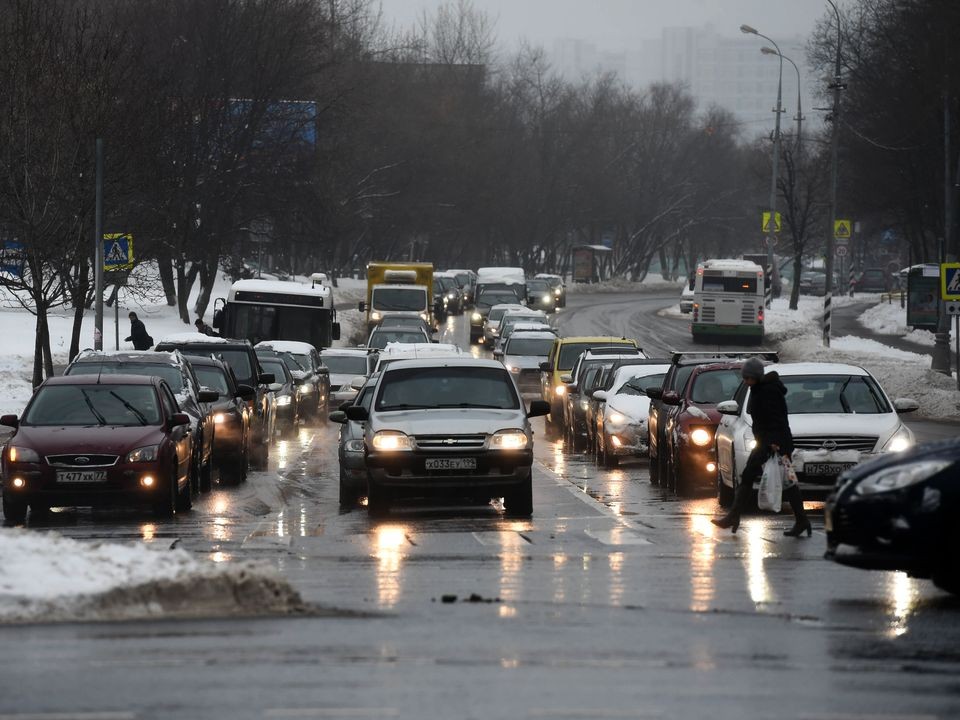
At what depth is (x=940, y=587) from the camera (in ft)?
36.6

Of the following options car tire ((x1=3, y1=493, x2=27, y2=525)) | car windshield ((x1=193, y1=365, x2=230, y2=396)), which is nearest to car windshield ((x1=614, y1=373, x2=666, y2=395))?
car windshield ((x1=193, y1=365, x2=230, y2=396))

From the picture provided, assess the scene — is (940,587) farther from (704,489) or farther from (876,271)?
(876,271)

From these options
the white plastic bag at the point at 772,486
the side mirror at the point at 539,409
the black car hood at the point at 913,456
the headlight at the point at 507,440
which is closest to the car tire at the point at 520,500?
the headlight at the point at 507,440

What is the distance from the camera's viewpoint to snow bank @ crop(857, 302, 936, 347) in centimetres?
6889

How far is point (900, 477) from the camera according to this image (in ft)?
35.7

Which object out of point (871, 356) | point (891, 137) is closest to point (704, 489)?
point (871, 356)

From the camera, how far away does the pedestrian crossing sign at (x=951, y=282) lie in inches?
1455

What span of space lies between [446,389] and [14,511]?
178 inches

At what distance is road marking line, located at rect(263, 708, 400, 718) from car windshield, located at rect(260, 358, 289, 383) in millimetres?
27312

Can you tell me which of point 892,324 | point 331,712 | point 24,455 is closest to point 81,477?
point 24,455

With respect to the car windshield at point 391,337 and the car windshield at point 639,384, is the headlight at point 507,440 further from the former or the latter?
the car windshield at point 391,337

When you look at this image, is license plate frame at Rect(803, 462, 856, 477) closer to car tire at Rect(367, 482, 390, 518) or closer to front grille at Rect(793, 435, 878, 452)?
front grille at Rect(793, 435, 878, 452)

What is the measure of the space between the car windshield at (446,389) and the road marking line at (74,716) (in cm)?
1132

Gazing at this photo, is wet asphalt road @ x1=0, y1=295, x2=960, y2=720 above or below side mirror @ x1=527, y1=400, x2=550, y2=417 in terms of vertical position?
below
